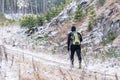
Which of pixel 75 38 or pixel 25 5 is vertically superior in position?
pixel 25 5

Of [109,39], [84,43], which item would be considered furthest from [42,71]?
[84,43]

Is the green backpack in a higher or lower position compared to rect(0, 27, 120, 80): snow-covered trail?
higher

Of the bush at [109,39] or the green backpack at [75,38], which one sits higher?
the green backpack at [75,38]

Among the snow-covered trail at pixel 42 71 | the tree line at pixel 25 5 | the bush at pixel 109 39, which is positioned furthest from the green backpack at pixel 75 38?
the tree line at pixel 25 5

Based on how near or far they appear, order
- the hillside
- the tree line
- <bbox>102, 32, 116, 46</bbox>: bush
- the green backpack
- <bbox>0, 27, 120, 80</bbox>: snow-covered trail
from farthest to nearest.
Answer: the tree line
<bbox>102, 32, 116, 46</bbox>: bush
the hillside
the green backpack
<bbox>0, 27, 120, 80</bbox>: snow-covered trail

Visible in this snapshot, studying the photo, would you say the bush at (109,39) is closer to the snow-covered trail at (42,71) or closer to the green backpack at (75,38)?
the snow-covered trail at (42,71)

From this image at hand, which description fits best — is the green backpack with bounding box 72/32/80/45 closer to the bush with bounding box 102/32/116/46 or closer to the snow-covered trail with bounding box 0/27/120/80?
the snow-covered trail with bounding box 0/27/120/80

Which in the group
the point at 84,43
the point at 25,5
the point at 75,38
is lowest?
the point at 84,43

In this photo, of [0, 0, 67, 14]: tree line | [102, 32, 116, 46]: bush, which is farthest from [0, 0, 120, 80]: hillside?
[0, 0, 67, 14]: tree line

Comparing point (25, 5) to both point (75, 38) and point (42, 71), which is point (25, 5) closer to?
point (75, 38)

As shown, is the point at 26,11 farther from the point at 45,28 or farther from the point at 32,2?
the point at 45,28

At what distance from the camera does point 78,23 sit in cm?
2806

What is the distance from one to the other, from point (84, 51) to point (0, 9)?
8983cm

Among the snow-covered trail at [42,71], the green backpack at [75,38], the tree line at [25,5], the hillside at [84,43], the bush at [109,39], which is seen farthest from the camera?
the tree line at [25,5]
